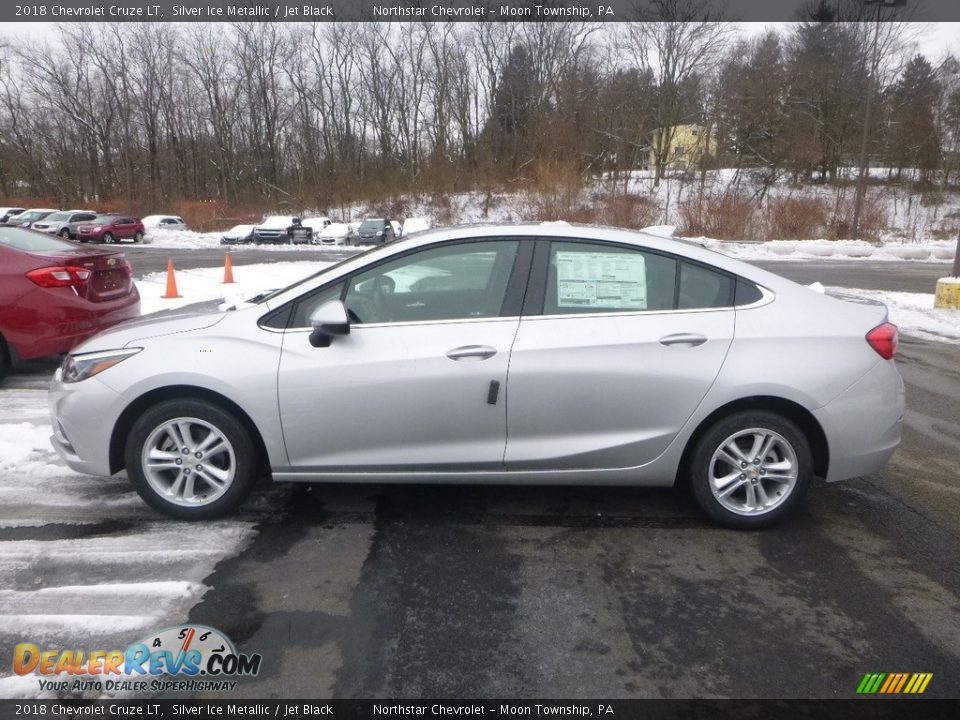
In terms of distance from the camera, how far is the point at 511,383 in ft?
12.2

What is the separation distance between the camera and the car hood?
398 cm

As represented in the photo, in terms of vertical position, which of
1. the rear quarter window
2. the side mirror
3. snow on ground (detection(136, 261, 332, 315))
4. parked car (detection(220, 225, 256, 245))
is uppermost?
the rear quarter window

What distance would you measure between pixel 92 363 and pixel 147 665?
1.89 metres

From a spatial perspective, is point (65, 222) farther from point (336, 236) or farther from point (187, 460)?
point (187, 460)

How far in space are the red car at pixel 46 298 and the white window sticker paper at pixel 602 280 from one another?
5.28 meters

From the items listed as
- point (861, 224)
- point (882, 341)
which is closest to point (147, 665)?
point (882, 341)

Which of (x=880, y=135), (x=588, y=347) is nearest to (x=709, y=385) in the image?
(x=588, y=347)

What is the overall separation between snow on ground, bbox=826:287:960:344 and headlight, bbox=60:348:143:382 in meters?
8.84

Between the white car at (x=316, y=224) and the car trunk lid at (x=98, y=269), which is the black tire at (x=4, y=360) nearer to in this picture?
the car trunk lid at (x=98, y=269)

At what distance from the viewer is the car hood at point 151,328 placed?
13.1ft

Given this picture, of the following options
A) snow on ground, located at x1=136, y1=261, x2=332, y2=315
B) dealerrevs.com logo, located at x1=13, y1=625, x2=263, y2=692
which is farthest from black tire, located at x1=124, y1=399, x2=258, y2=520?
snow on ground, located at x1=136, y1=261, x2=332, y2=315

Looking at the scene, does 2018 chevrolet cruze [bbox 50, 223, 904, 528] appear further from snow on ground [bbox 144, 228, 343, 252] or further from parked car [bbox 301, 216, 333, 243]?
parked car [bbox 301, 216, 333, 243]

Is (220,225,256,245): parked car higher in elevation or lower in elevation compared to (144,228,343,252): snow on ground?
higher

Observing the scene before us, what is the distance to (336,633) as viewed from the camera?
296cm
